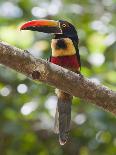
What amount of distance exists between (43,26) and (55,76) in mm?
663

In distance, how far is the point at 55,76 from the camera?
10.9 ft

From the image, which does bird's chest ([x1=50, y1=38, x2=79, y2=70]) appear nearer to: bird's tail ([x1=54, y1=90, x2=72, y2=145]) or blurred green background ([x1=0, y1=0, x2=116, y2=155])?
bird's tail ([x1=54, y1=90, x2=72, y2=145])

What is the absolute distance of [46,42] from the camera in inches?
227

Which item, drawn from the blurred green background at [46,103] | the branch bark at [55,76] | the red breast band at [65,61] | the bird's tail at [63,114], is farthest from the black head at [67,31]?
the blurred green background at [46,103]

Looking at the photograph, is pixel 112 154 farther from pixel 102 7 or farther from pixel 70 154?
pixel 102 7

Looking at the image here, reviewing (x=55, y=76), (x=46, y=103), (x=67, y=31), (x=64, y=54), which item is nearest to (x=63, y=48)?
(x=64, y=54)

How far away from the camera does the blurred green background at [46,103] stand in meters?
5.21

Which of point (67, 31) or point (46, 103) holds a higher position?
point (67, 31)

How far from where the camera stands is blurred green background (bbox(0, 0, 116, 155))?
205 inches

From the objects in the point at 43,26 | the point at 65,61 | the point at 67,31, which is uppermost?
the point at 43,26

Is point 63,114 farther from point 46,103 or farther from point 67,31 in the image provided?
point 46,103

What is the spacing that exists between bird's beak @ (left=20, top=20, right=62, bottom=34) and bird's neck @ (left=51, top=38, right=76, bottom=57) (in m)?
0.08

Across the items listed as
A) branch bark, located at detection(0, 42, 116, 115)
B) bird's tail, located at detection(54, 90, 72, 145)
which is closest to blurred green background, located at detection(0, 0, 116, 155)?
bird's tail, located at detection(54, 90, 72, 145)

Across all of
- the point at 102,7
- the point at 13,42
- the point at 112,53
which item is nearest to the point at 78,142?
the point at 112,53
